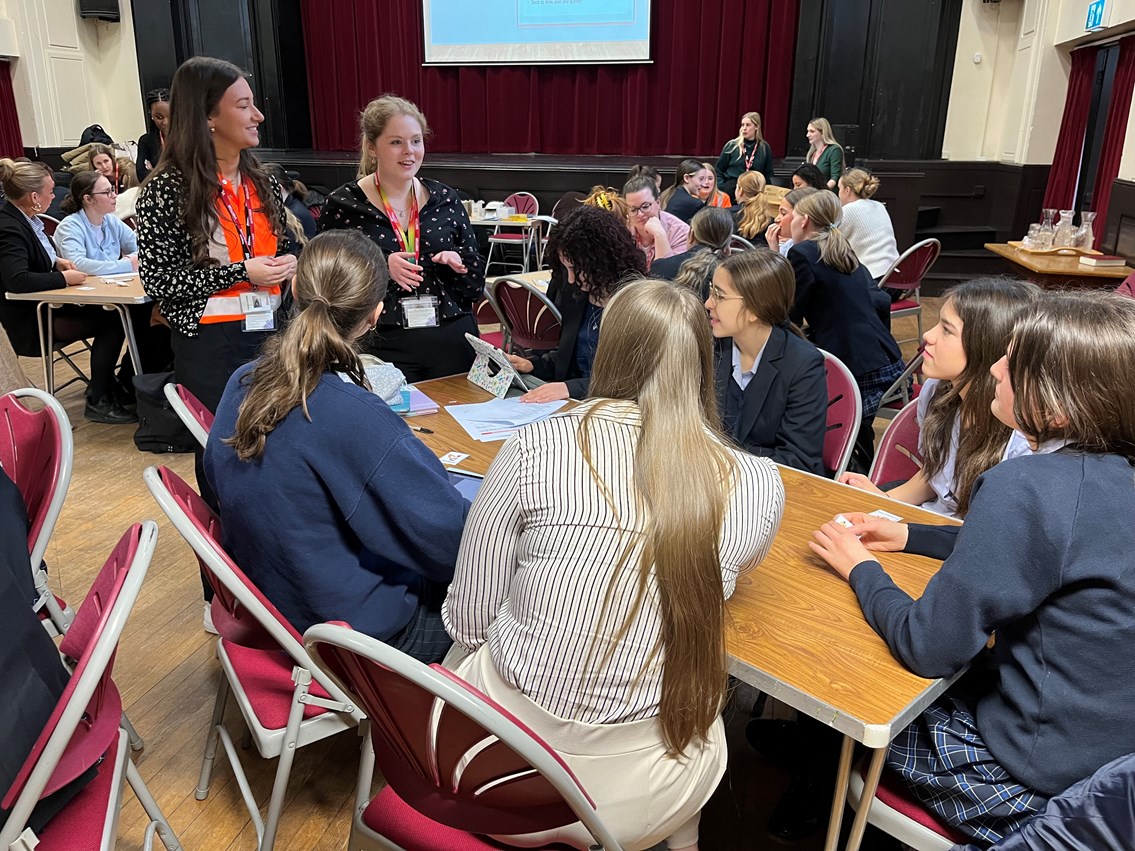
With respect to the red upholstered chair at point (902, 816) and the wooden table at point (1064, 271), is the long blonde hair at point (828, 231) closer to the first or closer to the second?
the wooden table at point (1064, 271)

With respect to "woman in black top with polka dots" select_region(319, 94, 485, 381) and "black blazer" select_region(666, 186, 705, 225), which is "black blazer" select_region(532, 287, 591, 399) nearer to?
"woman in black top with polka dots" select_region(319, 94, 485, 381)

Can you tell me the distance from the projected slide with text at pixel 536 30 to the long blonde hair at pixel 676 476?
1003 centimetres

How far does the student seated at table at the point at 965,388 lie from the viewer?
1.90 metres

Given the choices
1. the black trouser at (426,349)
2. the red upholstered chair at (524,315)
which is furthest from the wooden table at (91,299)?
the black trouser at (426,349)

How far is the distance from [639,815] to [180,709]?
156cm

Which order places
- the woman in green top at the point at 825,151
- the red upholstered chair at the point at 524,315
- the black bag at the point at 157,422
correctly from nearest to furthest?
the red upholstered chair at the point at 524,315 < the black bag at the point at 157,422 < the woman in green top at the point at 825,151

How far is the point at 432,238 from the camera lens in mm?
2797

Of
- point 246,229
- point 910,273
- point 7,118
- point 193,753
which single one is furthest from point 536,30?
point 193,753

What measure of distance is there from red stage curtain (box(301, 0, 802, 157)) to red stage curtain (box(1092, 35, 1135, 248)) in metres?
3.15

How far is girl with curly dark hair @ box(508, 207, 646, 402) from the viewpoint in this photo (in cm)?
277

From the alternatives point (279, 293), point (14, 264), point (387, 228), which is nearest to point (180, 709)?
point (279, 293)

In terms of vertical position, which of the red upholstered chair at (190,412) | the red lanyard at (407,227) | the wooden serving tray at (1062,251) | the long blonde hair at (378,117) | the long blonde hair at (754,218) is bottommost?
the wooden serving tray at (1062,251)

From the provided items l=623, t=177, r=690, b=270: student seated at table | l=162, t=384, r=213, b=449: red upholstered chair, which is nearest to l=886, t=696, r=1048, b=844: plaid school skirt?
l=162, t=384, r=213, b=449: red upholstered chair

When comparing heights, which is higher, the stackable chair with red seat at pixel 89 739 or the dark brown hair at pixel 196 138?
the dark brown hair at pixel 196 138
